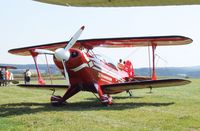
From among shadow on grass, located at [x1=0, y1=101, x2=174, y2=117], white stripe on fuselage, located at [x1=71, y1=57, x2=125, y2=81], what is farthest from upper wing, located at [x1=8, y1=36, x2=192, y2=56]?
shadow on grass, located at [x1=0, y1=101, x2=174, y2=117]

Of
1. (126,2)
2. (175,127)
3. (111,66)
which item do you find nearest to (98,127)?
(175,127)

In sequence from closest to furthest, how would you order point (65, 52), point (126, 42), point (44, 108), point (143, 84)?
point (65, 52) < point (44, 108) < point (143, 84) < point (126, 42)

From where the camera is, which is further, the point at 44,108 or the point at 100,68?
the point at 100,68

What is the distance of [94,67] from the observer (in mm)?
14305

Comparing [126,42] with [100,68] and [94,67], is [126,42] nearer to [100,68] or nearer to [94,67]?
[100,68]

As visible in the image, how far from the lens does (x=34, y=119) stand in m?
9.91

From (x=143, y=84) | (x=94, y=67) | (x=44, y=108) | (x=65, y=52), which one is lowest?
(x=44, y=108)

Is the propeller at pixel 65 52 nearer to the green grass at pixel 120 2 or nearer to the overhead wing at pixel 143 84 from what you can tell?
the overhead wing at pixel 143 84

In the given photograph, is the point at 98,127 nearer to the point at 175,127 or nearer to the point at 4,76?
the point at 175,127

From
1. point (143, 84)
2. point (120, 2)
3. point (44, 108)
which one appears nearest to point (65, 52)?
point (44, 108)

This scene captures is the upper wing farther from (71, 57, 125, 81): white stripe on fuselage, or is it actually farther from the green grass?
the green grass

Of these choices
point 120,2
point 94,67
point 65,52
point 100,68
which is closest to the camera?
point 120,2

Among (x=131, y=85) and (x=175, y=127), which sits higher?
(x=131, y=85)

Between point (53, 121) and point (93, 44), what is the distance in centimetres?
584
